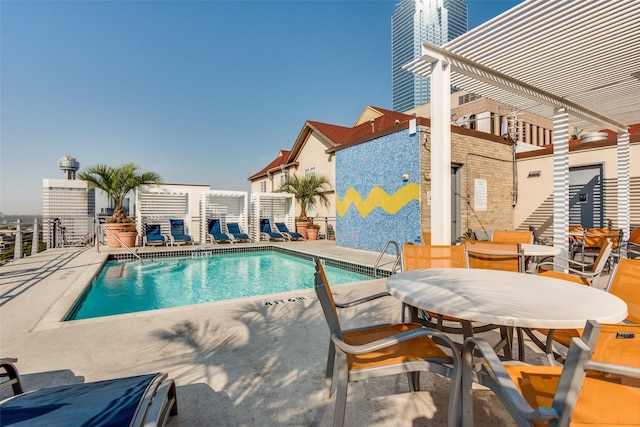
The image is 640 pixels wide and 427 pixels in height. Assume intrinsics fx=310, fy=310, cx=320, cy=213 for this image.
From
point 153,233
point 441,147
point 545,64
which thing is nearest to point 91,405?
point 441,147

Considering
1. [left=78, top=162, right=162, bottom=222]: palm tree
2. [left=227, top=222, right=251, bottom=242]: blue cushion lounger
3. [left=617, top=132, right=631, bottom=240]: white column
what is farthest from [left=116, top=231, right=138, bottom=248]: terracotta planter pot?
[left=617, top=132, right=631, bottom=240]: white column

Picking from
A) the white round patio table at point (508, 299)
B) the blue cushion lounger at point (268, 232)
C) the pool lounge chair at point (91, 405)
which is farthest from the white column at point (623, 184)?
the blue cushion lounger at point (268, 232)

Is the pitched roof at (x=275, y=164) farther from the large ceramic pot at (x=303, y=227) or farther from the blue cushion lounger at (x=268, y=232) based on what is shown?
the large ceramic pot at (x=303, y=227)

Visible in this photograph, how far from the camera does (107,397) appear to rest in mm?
1346

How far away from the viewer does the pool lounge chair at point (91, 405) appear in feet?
3.84

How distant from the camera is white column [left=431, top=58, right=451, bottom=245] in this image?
4.66 meters

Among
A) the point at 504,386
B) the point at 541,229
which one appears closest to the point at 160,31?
the point at 504,386

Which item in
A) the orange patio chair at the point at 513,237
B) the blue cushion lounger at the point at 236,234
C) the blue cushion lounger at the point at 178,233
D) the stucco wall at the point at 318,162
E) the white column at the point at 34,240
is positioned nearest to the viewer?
the orange patio chair at the point at 513,237

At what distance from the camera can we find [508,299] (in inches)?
67.7

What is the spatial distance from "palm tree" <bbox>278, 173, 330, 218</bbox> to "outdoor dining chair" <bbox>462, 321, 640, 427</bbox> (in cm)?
1342

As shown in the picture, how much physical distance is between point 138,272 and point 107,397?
7.90m

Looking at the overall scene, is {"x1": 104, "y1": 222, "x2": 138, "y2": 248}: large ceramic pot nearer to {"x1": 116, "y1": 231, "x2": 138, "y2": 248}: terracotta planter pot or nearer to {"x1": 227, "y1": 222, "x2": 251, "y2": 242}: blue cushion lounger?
{"x1": 116, "y1": 231, "x2": 138, "y2": 248}: terracotta planter pot

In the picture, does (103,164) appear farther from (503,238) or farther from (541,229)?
(541,229)

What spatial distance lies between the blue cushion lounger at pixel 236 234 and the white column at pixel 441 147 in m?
9.90
